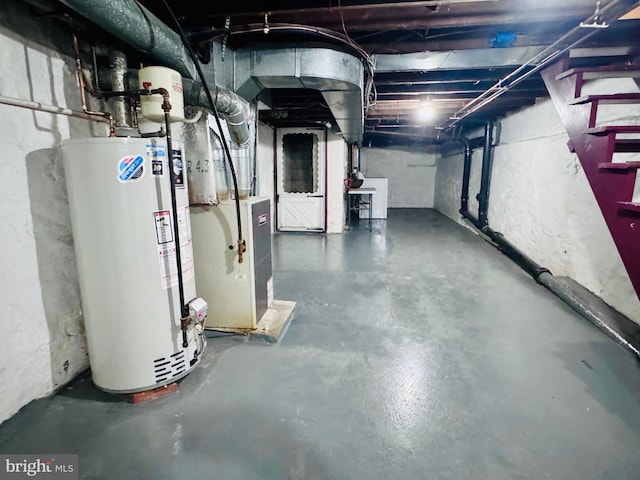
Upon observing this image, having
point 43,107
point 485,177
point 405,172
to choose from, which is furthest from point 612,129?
point 405,172

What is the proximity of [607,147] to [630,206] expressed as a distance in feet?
1.51

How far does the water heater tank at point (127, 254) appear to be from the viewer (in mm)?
1441

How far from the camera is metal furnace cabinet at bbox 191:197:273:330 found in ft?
7.02

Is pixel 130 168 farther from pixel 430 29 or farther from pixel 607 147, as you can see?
pixel 607 147

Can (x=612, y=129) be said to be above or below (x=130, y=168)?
above

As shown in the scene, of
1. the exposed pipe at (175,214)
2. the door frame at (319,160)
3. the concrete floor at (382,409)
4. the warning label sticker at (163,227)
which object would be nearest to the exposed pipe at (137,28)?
the exposed pipe at (175,214)

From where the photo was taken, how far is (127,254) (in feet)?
4.97

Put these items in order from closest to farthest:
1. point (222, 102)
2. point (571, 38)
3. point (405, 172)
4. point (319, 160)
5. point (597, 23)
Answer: point (597, 23)
point (222, 102)
point (571, 38)
point (319, 160)
point (405, 172)

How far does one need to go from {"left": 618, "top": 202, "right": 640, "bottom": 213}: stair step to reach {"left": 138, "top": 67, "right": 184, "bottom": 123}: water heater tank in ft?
7.56

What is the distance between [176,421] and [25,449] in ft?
1.92

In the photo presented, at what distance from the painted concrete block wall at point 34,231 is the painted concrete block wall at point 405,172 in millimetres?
9041

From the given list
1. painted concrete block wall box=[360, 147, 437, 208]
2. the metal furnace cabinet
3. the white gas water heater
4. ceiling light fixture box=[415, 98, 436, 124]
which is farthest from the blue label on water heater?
painted concrete block wall box=[360, 147, 437, 208]

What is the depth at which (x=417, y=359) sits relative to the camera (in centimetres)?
204

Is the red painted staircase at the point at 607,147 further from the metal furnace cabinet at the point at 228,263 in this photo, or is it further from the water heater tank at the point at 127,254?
the water heater tank at the point at 127,254
